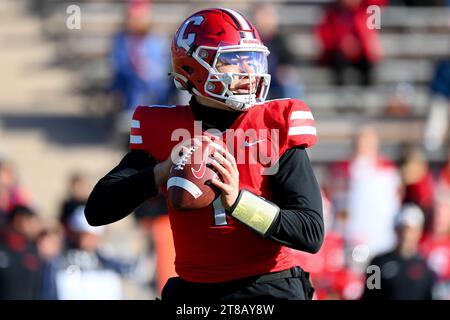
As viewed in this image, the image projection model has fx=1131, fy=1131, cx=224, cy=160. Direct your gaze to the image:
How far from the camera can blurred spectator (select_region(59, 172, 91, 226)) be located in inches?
358

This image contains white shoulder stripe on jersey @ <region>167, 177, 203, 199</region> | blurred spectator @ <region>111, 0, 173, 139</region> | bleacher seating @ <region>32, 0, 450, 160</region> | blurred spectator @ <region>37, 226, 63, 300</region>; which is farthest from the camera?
bleacher seating @ <region>32, 0, 450, 160</region>

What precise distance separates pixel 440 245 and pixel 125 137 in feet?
13.7

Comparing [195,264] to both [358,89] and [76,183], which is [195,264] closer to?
[76,183]

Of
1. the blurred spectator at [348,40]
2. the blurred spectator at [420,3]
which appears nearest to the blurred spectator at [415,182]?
the blurred spectator at [348,40]

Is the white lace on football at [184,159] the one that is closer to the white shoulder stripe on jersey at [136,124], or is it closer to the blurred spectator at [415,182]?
the white shoulder stripe on jersey at [136,124]

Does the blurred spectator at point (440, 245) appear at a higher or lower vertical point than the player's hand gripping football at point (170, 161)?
lower

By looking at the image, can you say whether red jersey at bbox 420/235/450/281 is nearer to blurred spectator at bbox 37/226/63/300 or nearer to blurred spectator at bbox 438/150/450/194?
blurred spectator at bbox 438/150/450/194

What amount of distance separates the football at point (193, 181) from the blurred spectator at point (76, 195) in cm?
536

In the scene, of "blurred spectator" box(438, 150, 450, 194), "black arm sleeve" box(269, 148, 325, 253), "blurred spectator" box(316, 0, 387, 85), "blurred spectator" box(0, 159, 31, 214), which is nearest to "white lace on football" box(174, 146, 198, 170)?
"black arm sleeve" box(269, 148, 325, 253)

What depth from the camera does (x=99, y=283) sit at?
7695mm

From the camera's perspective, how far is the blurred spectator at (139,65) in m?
11.5

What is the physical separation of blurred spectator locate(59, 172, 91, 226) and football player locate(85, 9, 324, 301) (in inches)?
200

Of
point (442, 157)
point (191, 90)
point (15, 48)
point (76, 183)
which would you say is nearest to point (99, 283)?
point (76, 183)
